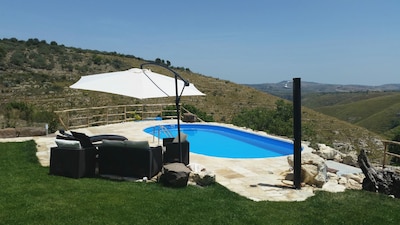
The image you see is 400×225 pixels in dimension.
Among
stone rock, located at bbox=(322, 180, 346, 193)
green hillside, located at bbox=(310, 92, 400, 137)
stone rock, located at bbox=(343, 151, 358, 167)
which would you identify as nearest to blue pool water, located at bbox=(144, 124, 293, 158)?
stone rock, located at bbox=(343, 151, 358, 167)

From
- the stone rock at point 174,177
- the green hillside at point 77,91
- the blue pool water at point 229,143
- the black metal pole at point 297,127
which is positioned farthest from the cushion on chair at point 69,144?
the green hillside at point 77,91

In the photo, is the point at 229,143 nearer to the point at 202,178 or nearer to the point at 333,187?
the point at 333,187

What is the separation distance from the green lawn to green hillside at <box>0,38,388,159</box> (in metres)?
11.0

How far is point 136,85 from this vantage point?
7.83m

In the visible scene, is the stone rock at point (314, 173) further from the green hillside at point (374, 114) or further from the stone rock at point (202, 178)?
the green hillside at point (374, 114)

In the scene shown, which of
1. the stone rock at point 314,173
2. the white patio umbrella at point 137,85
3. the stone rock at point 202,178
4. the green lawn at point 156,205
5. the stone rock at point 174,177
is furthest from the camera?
the white patio umbrella at point 137,85

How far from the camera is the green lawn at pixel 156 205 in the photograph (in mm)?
4266

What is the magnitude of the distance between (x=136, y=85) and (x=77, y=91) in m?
21.6

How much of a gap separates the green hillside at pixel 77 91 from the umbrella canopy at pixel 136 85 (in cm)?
988

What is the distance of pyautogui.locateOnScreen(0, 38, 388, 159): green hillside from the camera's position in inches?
961

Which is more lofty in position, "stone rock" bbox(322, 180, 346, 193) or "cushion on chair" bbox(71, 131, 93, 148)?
"cushion on chair" bbox(71, 131, 93, 148)

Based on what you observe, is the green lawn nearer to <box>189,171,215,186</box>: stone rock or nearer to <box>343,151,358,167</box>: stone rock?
<box>189,171,215,186</box>: stone rock

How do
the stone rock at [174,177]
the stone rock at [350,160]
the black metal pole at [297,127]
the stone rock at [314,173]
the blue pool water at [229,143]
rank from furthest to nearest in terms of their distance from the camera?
1. the blue pool water at [229,143]
2. the stone rock at [350,160]
3. the stone rock at [314,173]
4. the black metal pole at [297,127]
5. the stone rock at [174,177]

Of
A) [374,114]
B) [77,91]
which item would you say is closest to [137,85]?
[77,91]
